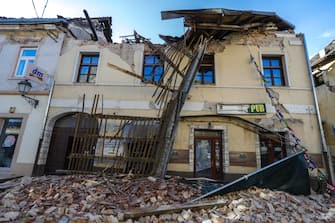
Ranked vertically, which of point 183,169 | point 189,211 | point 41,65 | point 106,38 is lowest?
point 189,211

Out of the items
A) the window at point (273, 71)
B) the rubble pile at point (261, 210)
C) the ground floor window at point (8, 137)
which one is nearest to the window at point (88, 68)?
the ground floor window at point (8, 137)

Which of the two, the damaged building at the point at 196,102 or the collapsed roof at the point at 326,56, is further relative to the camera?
the collapsed roof at the point at 326,56

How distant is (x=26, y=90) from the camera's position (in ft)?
23.6

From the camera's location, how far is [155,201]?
12.0 feet

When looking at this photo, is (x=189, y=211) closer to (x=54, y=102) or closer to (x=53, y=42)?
(x=54, y=102)

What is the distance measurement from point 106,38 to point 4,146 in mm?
7573

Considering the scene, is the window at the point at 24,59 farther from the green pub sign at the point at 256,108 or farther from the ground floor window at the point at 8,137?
the green pub sign at the point at 256,108

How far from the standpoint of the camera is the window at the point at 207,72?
25.8 ft

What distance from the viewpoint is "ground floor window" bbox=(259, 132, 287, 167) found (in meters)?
6.79

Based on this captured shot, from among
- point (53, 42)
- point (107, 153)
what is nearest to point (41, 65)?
point (53, 42)

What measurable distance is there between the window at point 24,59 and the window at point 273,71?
34.7 ft

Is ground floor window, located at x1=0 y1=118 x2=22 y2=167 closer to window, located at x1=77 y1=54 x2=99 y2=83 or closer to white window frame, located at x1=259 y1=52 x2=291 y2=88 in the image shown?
window, located at x1=77 y1=54 x2=99 y2=83

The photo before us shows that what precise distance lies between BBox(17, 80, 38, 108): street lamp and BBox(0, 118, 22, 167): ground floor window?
2.96 ft

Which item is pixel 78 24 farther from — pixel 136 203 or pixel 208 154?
pixel 136 203
